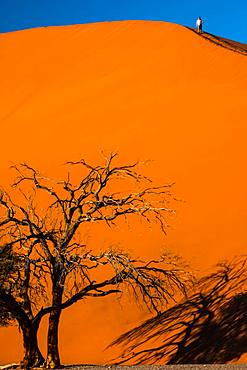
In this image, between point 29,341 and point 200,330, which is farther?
point 200,330

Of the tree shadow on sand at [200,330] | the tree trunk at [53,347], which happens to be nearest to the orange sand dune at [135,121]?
the tree shadow on sand at [200,330]

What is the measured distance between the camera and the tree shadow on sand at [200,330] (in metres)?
12.4

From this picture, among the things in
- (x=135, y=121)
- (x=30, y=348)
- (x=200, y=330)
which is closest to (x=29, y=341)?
(x=30, y=348)

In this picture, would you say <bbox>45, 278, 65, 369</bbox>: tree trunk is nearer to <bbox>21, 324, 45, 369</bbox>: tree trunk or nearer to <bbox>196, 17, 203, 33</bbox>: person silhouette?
<bbox>21, 324, 45, 369</bbox>: tree trunk

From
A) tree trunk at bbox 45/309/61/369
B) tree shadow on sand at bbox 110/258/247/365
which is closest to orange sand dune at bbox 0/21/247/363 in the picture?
tree shadow on sand at bbox 110/258/247/365

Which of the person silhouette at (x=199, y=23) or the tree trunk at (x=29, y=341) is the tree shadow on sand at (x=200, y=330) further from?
the person silhouette at (x=199, y=23)

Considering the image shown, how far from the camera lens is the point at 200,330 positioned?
1312cm

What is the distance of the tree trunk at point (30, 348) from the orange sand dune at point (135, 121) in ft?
10.8

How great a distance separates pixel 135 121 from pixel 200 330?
43.2 ft

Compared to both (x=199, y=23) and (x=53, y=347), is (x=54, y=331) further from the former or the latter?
(x=199, y=23)

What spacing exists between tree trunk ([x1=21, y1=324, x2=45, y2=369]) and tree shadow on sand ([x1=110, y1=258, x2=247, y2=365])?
2.60 metres

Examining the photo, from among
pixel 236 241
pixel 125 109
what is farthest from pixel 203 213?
pixel 125 109

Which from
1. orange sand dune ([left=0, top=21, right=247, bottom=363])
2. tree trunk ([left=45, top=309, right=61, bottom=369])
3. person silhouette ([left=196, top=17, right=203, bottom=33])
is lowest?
tree trunk ([left=45, top=309, right=61, bottom=369])

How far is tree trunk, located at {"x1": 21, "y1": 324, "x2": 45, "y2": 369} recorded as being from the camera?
A: 10.9 meters
